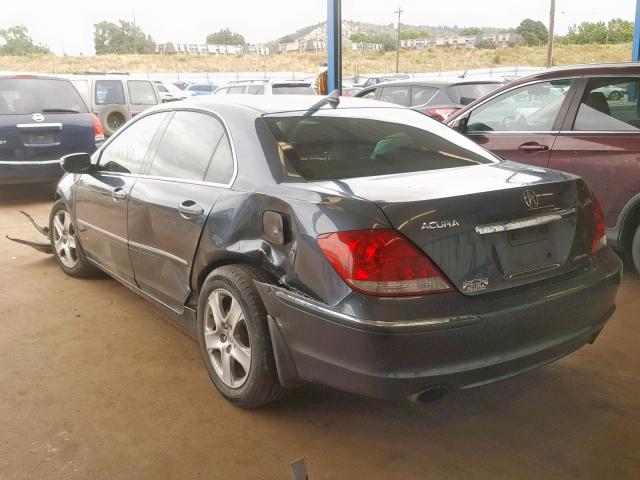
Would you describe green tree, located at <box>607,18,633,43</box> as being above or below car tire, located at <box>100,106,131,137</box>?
above

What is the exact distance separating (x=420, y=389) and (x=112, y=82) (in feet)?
45.4

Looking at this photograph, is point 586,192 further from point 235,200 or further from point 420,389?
point 235,200

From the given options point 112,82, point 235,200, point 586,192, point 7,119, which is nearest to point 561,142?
point 586,192

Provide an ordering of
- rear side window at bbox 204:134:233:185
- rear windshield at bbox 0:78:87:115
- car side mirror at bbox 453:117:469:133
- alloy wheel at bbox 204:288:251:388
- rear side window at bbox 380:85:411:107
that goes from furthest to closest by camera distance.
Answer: rear side window at bbox 380:85:411:107, rear windshield at bbox 0:78:87:115, car side mirror at bbox 453:117:469:133, rear side window at bbox 204:134:233:185, alloy wheel at bbox 204:288:251:388

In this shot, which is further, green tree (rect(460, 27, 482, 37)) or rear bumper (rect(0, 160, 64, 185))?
green tree (rect(460, 27, 482, 37))

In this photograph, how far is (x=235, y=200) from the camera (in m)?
2.92

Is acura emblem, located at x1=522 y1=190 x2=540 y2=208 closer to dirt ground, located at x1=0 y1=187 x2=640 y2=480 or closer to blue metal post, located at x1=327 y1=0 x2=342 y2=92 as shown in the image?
dirt ground, located at x1=0 y1=187 x2=640 y2=480

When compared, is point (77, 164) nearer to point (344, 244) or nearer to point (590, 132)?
point (344, 244)

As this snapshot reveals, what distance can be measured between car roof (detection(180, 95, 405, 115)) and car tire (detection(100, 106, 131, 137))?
421 inches

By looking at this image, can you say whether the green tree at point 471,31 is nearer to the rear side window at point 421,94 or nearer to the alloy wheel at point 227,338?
the rear side window at point 421,94

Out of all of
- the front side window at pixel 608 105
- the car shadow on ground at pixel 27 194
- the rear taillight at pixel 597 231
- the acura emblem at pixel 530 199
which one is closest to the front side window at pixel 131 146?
the acura emblem at pixel 530 199

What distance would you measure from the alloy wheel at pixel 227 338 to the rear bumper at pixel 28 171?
18.9ft

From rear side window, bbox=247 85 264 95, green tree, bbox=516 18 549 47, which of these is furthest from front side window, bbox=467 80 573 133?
green tree, bbox=516 18 549 47

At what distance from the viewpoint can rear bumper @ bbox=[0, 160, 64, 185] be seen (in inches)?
320
